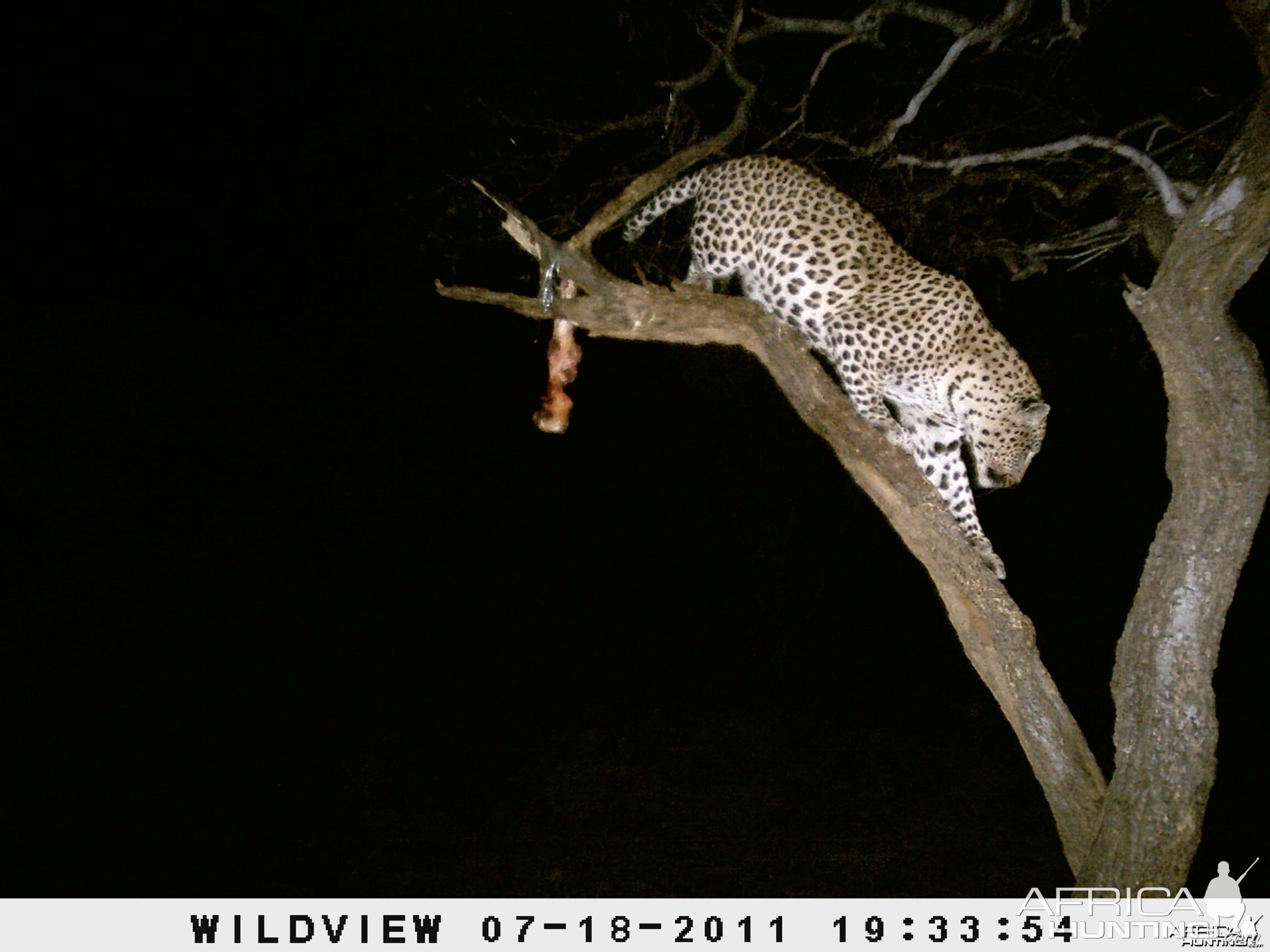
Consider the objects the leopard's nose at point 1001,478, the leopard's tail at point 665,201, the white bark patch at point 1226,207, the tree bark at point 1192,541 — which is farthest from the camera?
the leopard's tail at point 665,201

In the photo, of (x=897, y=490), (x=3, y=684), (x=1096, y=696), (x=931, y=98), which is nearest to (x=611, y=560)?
(x=1096, y=696)

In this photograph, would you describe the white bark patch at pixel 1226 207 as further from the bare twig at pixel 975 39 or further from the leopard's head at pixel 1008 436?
the leopard's head at pixel 1008 436

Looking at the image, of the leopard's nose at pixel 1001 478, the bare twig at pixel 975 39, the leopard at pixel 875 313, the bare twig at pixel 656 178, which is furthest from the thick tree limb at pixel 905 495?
the leopard's nose at pixel 1001 478

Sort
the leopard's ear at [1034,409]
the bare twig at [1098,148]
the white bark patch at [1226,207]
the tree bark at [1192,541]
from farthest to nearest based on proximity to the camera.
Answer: the leopard's ear at [1034,409] → the bare twig at [1098,148] → the tree bark at [1192,541] → the white bark patch at [1226,207]

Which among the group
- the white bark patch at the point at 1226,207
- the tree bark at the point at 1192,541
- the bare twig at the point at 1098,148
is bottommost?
the tree bark at the point at 1192,541

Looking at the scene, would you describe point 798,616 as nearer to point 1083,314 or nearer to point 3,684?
point 1083,314

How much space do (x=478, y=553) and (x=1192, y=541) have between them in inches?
335

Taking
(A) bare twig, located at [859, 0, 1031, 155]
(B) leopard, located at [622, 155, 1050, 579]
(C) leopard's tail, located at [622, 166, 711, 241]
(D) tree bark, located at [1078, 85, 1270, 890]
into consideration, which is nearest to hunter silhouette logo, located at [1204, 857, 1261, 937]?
(D) tree bark, located at [1078, 85, 1270, 890]

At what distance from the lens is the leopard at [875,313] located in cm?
464

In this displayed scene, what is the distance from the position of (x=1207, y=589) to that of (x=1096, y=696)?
23.4ft

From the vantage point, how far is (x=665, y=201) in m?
5.11

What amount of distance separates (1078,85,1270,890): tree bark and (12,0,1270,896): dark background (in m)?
2.03
